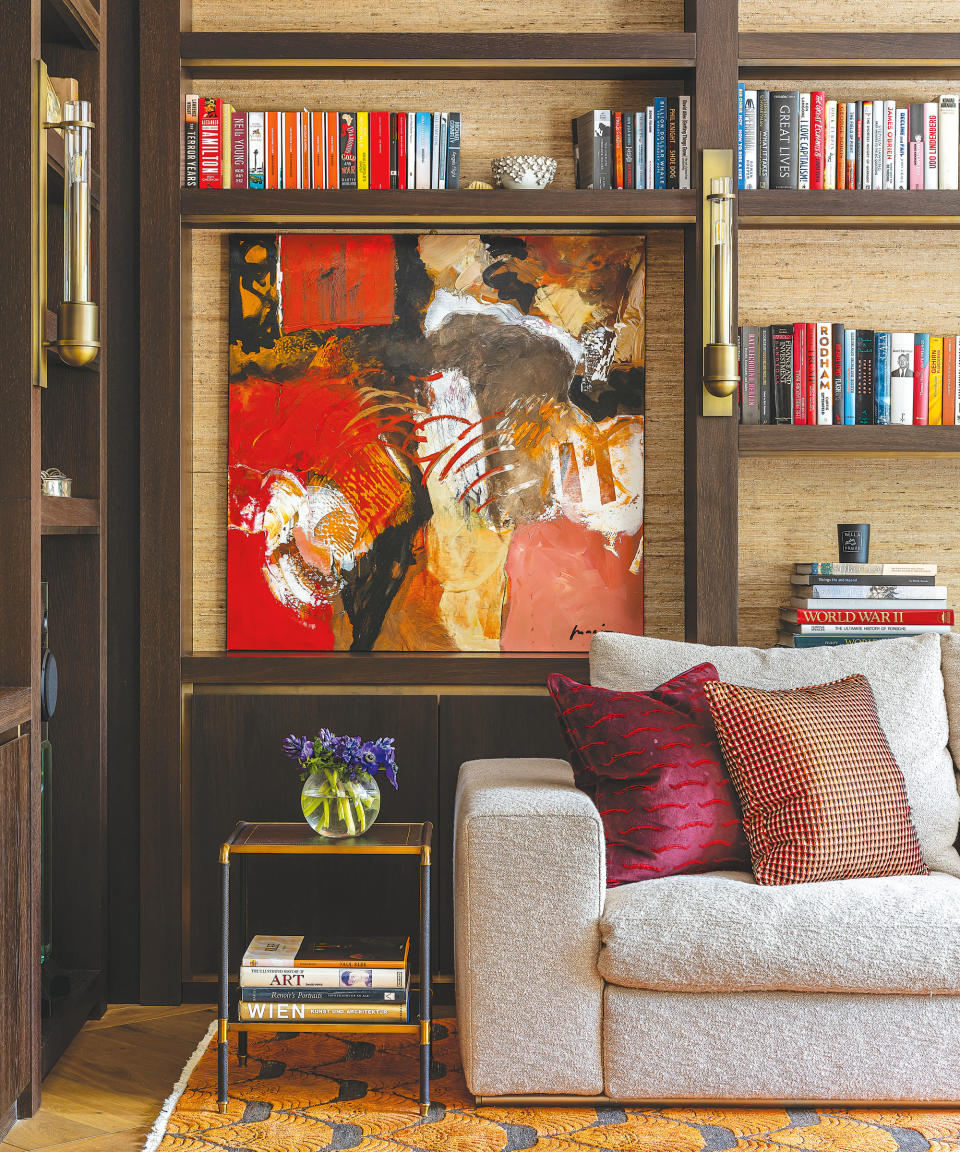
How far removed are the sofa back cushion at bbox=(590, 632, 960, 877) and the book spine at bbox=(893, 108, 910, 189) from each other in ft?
3.86

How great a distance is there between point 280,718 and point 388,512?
2.07 ft

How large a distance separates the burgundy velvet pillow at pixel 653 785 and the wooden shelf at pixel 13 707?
1.08 m

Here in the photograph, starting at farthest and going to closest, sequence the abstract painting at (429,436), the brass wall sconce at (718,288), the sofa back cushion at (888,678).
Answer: the abstract painting at (429,436), the brass wall sconce at (718,288), the sofa back cushion at (888,678)

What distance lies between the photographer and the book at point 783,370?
2828 mm

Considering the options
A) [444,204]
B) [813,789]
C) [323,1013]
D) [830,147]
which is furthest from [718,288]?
[323,1013]

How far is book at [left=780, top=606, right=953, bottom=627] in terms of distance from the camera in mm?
2803

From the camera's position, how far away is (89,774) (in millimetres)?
2646

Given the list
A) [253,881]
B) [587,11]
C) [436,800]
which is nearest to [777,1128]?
[436,800]

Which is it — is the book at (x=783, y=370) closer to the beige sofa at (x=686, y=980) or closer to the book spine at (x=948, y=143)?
the book spine at (x=948, y=143)

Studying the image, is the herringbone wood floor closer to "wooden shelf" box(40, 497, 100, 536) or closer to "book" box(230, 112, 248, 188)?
"wooden shelf" box(40, 497, 100, 536)

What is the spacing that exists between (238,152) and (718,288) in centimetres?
126

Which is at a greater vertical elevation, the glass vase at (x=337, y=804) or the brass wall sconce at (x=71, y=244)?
the brass wall sconce at (x=71, y=244)

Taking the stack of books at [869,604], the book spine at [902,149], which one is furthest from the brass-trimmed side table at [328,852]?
the book spine at [902,149]

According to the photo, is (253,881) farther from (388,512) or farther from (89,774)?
(388,512)
